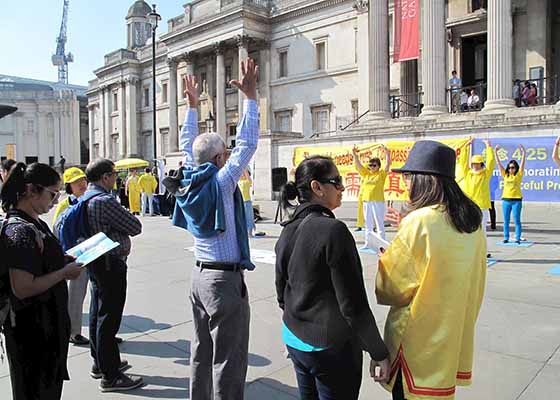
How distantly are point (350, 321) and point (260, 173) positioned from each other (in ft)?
77.5

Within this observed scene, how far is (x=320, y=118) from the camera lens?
123 ft

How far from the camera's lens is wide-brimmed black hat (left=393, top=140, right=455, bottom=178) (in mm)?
2260

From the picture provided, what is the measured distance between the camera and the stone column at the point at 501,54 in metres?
19.6

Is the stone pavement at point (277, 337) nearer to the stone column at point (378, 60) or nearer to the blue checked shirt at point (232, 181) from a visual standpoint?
the blue checked shirt at point (232, 181)

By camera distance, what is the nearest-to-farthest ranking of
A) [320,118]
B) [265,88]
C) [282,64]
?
[320,118] < [282,64] < [265,88]

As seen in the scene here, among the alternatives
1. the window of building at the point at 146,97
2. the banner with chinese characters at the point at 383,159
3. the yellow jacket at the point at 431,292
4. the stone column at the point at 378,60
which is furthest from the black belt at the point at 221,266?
the window of building at the point at 146,97

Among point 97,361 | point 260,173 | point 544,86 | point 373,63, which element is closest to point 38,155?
point 260,173

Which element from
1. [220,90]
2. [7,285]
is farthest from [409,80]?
[7,285]

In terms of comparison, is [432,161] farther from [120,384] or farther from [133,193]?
[133,193]

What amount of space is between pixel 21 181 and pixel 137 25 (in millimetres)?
66280

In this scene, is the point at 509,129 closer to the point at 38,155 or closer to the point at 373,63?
the point at 373,63

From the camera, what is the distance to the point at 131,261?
987 cm

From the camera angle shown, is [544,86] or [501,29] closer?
[501,29]

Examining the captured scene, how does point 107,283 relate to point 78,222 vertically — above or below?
below
